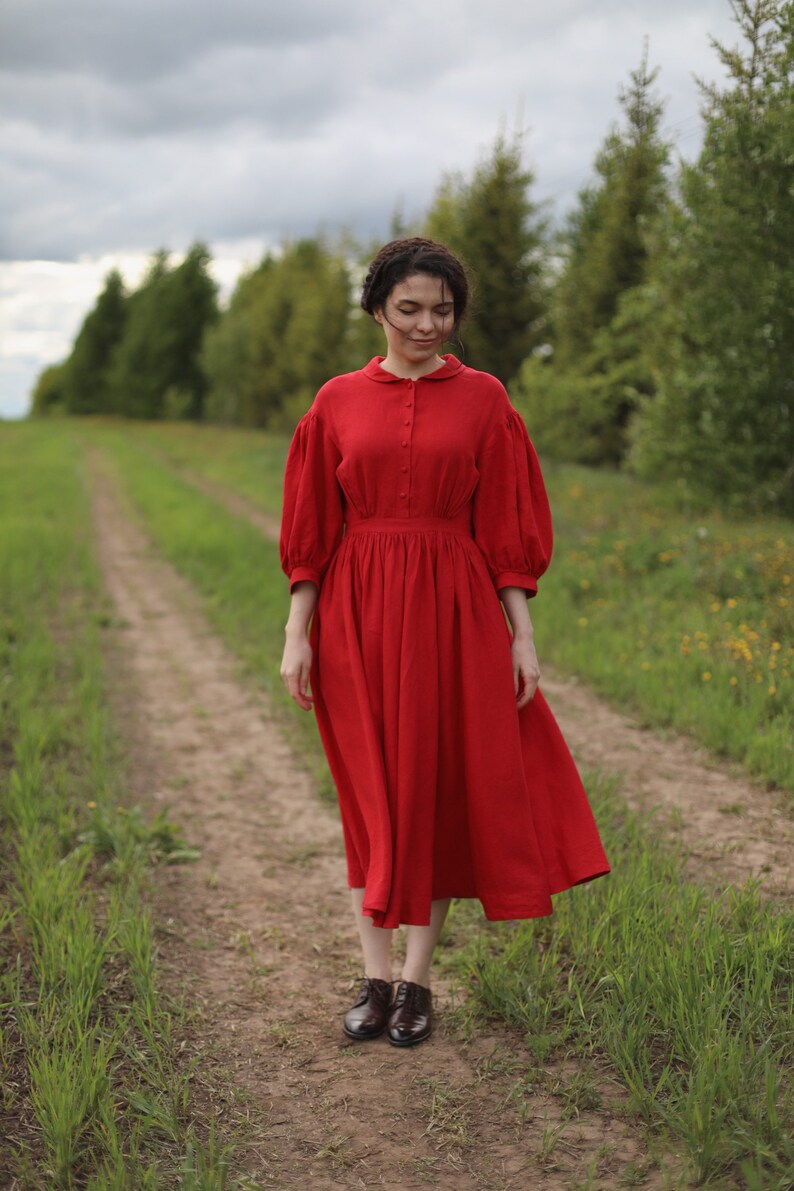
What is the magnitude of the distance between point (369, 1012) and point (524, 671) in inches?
42.4

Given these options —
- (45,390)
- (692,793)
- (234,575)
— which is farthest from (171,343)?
(45,390)

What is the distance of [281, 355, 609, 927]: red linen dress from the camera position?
8.75 feet

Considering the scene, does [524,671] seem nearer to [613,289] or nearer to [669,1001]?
[669,1001]

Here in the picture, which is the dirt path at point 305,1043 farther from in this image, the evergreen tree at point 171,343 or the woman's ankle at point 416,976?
the evergreen tree at point 171,343

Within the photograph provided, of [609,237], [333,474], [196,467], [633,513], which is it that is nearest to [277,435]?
[196,467]

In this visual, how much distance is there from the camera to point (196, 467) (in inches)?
968

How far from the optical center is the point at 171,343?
A: 47531 millimetres

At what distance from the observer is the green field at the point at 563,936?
231cm

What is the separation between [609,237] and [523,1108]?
16765 mm

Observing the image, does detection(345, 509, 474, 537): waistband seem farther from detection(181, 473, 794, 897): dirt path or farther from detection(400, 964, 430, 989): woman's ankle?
detection(181, 473, 794, 897): dirt path

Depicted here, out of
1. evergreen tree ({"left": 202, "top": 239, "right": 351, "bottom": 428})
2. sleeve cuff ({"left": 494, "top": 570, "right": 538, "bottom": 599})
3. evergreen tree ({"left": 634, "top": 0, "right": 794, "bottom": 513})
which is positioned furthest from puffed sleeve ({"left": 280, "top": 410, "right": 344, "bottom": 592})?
evergreen tree ({"left": 202, "top": 239, "right": 351, "bottom": 428})

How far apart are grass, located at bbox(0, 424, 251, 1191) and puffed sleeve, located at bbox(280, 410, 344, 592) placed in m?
1.30

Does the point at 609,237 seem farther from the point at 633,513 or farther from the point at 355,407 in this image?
the point at 355,407

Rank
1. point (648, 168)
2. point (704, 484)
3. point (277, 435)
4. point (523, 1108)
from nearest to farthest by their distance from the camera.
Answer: point (523, 1108), point (704, 484), point (648, 168), point (277, 435)
